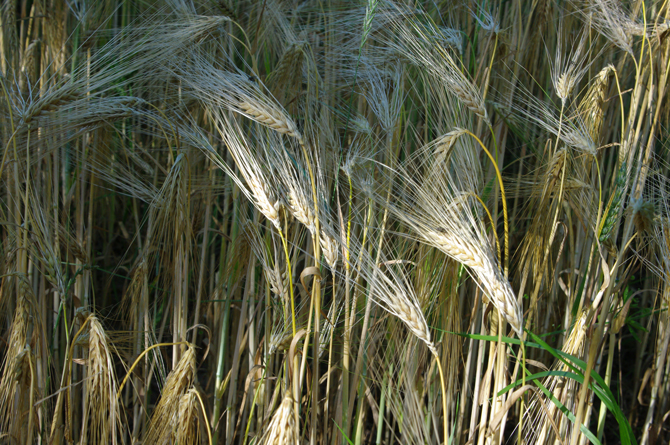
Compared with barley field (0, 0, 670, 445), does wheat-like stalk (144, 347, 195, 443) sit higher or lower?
lower

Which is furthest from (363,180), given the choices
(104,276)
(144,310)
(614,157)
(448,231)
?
(104,276)

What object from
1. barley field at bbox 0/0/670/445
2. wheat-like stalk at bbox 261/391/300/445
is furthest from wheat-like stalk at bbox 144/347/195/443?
wheat-like stalk at bbox 261/391/300/445

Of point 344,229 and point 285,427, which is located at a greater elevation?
point 344,229

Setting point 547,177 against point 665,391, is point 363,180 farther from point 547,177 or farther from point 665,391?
point 665,391

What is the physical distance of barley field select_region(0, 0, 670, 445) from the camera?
0.90m

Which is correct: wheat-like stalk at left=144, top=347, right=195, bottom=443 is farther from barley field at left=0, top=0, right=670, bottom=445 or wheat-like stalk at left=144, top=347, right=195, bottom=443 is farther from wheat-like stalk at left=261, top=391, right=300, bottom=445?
wheat-like stalk at left=261, top=391, right=300, bottom=445

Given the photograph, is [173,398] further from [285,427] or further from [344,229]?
[344,229]

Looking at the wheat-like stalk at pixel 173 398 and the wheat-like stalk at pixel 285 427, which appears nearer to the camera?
the wheat-like stalk at pixel 285 427

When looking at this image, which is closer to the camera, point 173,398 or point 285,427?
point 285,427

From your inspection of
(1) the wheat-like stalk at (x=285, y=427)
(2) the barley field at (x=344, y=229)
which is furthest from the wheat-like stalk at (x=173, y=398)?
(1) the wheat-like stalk at (x=285, y=427)

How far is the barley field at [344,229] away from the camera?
35.4 inches

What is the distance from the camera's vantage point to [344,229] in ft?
3.16

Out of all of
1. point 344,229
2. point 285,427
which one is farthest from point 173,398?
point 344,229

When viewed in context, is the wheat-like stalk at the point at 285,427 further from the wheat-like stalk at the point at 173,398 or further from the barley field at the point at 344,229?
the wheat-like stalk at the point at 173,398
